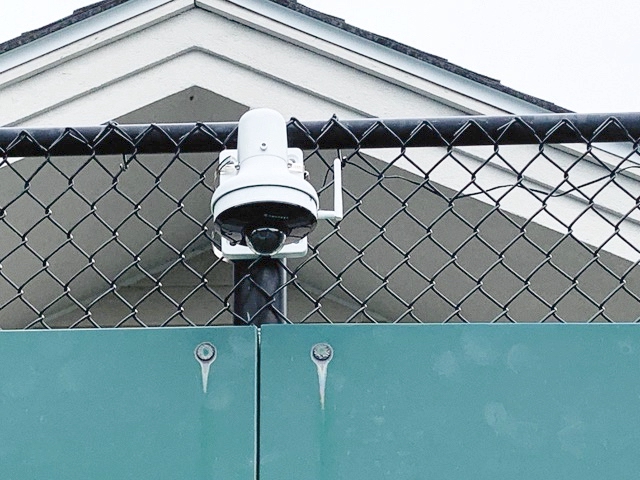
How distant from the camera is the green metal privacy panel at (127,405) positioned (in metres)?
1.60

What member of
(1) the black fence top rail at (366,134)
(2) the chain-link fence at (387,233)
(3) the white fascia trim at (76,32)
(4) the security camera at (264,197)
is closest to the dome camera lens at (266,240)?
(4) the security camera at (264,197)

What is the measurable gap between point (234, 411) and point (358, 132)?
0.68 m

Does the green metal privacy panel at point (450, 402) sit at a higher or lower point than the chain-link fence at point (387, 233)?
lower

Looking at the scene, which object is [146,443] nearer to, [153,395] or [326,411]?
[153,395]

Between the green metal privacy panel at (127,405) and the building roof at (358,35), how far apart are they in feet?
6.79

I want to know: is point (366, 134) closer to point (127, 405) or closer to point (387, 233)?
point (127, 405)

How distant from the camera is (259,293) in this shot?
185 centimetres

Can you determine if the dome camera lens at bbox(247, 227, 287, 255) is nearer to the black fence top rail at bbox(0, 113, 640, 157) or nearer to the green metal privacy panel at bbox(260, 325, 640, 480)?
the green metal privacy panel at bbox(260, 325, 640, 480)

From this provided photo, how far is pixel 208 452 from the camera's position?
1.60 metres

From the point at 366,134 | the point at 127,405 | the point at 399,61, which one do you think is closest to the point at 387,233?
the point at 399,61

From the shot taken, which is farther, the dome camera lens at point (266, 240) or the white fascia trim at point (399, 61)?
the white fascia trim at point (399, 61)

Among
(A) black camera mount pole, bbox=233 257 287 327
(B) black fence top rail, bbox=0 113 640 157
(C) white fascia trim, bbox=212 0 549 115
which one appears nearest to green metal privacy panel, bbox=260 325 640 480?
(A) black camera mount pole, bbox=233 257 287 327

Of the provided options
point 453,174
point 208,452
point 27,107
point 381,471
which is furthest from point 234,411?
point 27,107

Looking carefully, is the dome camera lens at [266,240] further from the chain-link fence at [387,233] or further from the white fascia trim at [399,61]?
the white fascia trim at [399,61]
